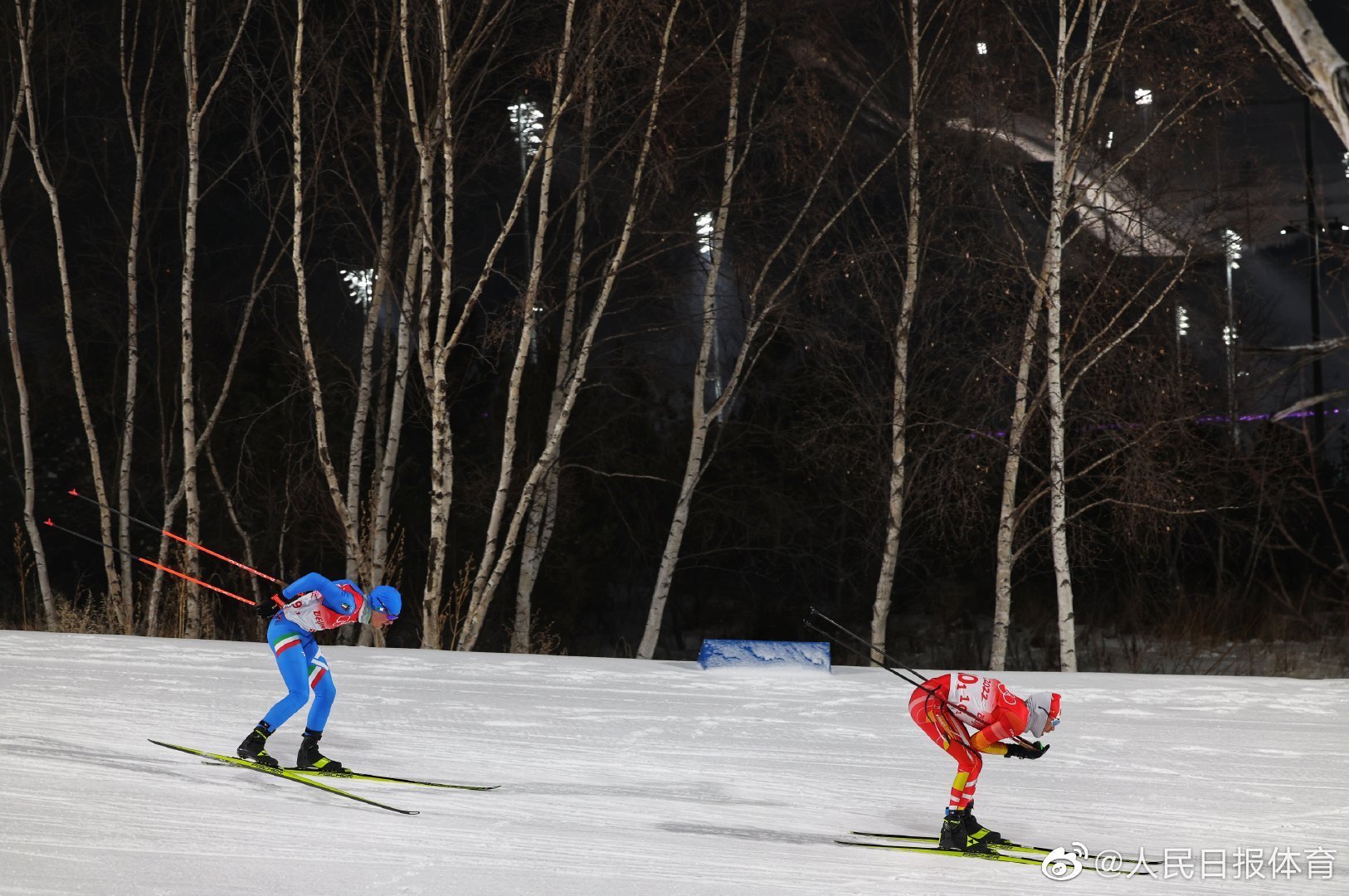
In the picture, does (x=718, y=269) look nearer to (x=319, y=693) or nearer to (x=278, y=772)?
(x=319, y=693)

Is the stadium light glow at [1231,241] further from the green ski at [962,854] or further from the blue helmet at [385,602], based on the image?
the blue helmet at [385,602]

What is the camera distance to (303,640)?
6.49 m

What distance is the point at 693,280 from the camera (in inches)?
562

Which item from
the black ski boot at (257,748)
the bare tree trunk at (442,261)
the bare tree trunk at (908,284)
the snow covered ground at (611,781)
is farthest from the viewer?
the bare tree trunk at (908,284)

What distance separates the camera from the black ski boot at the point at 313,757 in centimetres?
632

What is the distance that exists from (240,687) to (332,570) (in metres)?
9.27

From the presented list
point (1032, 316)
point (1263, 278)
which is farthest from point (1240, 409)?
point (1032, 316)

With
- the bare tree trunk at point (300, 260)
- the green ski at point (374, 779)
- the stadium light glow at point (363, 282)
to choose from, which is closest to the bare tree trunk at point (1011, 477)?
the green ski at point (374, 779)

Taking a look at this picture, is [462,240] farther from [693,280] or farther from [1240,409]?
[1240,409]

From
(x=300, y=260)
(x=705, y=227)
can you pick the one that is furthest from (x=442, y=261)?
(x=705, y=227)

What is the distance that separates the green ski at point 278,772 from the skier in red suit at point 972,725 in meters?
2.54

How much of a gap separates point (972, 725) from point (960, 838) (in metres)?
0.52

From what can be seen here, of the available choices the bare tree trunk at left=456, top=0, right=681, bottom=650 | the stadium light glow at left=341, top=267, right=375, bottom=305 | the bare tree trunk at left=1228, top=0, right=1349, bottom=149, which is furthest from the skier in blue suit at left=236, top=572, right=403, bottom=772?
the stadium light glow at left=341, top=267, right=375, bottom=305

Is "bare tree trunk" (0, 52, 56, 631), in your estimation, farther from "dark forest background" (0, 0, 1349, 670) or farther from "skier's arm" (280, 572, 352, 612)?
"skier's arm" (280, 572, 352, 612)
